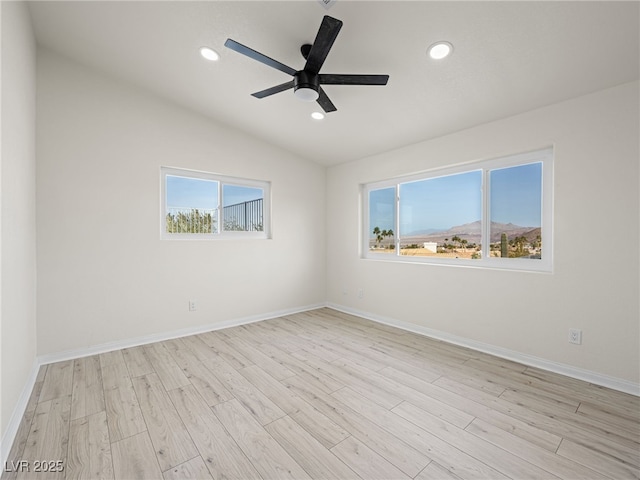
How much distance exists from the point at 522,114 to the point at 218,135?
3.43 metres

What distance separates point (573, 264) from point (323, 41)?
2.70 m

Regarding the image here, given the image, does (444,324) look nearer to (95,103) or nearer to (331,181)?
(331,181)

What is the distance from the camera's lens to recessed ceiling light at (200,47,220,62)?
2.56m

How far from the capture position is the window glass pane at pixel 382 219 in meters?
4.25

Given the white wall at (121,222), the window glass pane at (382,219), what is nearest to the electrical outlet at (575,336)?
the window glass pane at (382,219)

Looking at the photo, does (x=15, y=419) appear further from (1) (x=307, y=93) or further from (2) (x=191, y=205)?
(1) (x=307, y=93)

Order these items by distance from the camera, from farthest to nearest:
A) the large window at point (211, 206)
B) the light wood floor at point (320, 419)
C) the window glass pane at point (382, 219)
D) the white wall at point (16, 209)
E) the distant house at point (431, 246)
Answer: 1. the window glass pane at point (382, 219)
2. the distant house at point (431, 246)
3. the large window at point (211, 206)
4. the white wall at point (16, 209)
5. the light wood floor at point (320, 419)

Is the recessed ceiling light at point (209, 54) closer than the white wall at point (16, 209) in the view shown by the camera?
No

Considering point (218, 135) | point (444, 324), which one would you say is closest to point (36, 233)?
point (218, 135)

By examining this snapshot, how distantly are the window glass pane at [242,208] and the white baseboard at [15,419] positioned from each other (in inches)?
93.1

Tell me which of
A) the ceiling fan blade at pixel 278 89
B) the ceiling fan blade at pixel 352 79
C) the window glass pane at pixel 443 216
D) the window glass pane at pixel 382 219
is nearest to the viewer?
the ceiling fan blade at pixel 352 79

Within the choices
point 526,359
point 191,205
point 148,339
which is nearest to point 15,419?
point 148,339

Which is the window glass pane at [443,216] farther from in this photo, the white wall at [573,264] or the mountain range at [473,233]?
the white wall at [573,264]

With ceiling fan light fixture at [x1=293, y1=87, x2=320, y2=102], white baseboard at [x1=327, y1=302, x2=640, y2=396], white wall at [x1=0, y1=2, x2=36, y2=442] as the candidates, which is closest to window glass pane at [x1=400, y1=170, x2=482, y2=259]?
white baseboard at [x1=327, y1=302, x2=640, y2=396]
